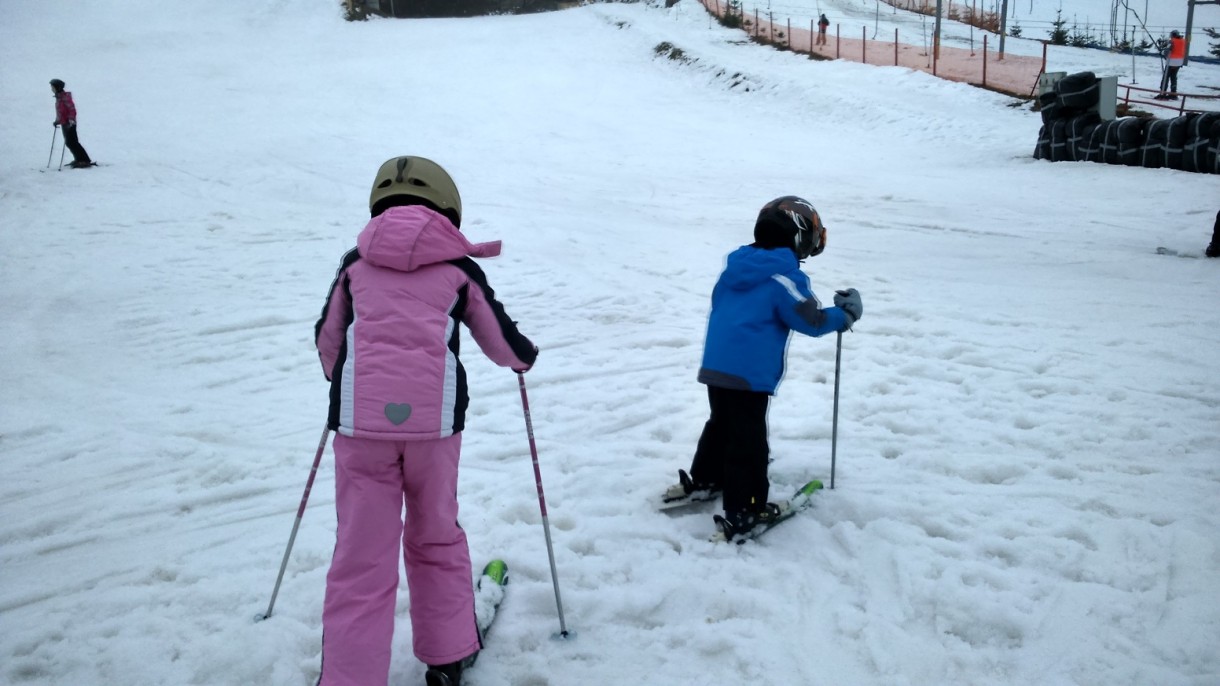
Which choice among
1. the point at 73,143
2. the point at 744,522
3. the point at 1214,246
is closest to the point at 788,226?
the point at 744,522

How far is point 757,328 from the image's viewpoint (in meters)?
3.70

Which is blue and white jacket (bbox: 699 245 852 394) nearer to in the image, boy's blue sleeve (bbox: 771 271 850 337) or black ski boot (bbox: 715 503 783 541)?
boy's blue sleeve (bbox: 771 271 850 337)

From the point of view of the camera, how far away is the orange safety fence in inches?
832

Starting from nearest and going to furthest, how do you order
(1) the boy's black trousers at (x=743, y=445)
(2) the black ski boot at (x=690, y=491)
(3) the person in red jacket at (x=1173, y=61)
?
(1) the boy's black trousers at (x=743, y=445)
(2) the black ski boot at (x=690, y=491)
(3) the person in red jacket at (x=1173, y=61)

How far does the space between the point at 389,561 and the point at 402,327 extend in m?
0.81

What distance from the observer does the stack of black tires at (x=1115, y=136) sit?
11836 mm

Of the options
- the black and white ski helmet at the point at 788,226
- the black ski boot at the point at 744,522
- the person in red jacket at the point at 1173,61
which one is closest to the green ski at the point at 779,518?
the black ski boot at the point at 744,522

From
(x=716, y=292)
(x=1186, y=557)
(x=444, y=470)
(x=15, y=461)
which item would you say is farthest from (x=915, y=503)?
(x=15, y=461)

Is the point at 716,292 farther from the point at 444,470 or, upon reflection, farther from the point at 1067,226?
the point at 1067,226

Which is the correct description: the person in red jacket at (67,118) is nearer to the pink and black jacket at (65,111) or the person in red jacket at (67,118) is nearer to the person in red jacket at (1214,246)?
the pink and black jacket at (65,111)

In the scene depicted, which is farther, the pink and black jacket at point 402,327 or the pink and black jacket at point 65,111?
the pink and black jacket at point 65,111

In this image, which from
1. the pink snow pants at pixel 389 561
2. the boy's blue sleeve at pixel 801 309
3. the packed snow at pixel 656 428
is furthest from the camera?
the boy's blue sleeve at pixel 801 309

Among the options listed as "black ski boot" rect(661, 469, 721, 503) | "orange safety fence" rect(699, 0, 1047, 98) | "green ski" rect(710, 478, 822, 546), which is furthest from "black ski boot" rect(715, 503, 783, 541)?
"orange safety fence" rect(699, 0, 1047, 98)

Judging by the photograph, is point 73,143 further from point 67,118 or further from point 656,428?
point 656,428
